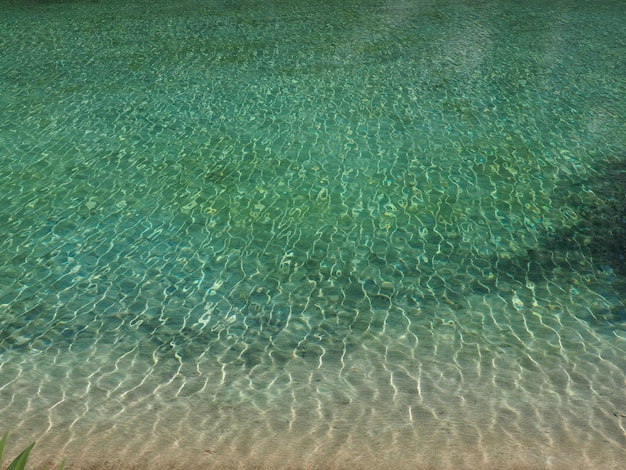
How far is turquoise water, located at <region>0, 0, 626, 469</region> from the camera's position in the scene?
14.0 ft

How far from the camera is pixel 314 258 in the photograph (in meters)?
6.16

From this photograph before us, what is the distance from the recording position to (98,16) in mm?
14164

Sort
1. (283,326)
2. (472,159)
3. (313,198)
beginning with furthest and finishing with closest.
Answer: (472,159) → (313,198) → (283,326)

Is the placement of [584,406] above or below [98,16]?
above

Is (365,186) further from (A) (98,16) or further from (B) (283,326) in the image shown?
(A) (98,16)

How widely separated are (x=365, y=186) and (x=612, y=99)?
4514 mm

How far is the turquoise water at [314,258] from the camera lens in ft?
14.0

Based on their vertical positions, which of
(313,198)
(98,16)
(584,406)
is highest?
(584,406)

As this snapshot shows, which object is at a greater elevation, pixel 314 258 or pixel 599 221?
pixel 314 258

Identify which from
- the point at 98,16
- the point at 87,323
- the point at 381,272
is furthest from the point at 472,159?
the point at 98,16

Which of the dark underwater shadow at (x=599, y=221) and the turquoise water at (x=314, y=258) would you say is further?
the dark underwater shadow at (x=599, y=221)

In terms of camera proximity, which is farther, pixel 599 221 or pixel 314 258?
pixel 599 221

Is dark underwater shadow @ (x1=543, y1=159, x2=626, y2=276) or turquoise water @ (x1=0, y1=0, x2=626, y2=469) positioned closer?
turquoise water @ (x1=0, y1=0, x2=626, y2=469)

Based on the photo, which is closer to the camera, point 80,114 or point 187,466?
point 187,466
